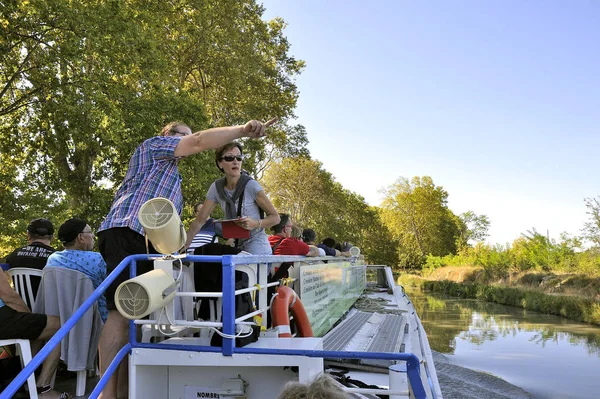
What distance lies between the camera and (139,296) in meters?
2.31

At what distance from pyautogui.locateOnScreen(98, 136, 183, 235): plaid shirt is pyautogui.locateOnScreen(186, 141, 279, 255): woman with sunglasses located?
0.58m

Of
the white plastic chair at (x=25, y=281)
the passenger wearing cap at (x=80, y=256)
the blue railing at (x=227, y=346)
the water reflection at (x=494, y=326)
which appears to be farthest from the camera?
the water reflection at (x=494, y=326)

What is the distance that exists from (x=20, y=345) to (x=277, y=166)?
3731cm

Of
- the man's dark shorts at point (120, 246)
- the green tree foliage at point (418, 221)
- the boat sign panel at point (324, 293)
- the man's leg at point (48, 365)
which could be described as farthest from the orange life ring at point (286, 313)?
the green tree foliage at point (418, 221)

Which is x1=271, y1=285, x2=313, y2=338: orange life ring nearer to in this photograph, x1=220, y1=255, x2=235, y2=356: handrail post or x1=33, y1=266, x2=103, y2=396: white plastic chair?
x1=220, y1=255, x2=235, y2=356: handrail post

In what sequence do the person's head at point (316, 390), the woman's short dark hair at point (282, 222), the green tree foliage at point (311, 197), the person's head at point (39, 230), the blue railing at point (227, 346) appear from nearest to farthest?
the person's head at point (316, 390) → the blue railing at point (227, 346) → the person's head at point (39, 230) → the woman's short dark hair at point (282, 222) → the green tree foliage at point (311, 197)

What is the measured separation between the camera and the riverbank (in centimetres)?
1964

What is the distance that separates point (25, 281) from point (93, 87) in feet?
28.2

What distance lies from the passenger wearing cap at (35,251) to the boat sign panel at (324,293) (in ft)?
7.13

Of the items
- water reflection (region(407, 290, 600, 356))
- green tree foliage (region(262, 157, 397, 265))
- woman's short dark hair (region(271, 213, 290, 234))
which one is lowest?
water reflection (region(407, 290, 600, 356))

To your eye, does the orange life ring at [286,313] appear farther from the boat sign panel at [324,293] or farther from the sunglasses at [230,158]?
the sunglasses at [230,158]

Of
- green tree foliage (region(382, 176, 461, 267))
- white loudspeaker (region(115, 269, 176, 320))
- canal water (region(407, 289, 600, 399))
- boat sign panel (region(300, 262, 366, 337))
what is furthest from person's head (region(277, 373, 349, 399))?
green tree foliage (region(382, 176, 461, 267))

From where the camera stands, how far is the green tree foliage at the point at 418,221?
212ft

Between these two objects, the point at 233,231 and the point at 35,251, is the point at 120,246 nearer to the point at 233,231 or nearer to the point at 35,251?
the point at 233,231
